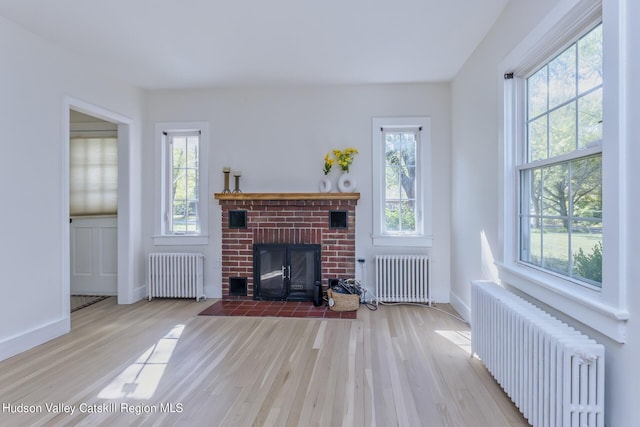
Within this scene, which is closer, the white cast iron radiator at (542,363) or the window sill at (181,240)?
the white cast iron radiator at (542,363)

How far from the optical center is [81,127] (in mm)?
4551

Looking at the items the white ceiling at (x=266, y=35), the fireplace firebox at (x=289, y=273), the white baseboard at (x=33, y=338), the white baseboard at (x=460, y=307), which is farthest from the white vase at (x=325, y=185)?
the white baseboard at (x=33, y=338)

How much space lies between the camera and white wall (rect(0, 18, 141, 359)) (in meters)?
2.78

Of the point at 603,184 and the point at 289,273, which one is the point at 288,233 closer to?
the point at 289,273

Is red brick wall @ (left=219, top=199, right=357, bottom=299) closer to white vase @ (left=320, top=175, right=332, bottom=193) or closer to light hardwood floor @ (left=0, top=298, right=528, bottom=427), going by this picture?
white vase @ (left=320, top=175, right=332, bottom=193)

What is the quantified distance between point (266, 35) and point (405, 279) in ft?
9.96

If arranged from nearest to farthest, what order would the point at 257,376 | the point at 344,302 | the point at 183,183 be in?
the point at 257,376 → the point at 344,302 → the point at 183,183

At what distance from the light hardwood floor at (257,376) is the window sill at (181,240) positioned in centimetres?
119

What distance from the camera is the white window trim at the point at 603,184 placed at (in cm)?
148

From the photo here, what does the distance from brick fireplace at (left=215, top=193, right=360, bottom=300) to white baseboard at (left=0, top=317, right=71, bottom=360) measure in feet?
5.52

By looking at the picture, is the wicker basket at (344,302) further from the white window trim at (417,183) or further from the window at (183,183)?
the window at (183,183)

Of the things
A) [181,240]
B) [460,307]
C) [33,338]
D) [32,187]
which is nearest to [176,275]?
[181,240]

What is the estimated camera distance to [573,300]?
5.74ft

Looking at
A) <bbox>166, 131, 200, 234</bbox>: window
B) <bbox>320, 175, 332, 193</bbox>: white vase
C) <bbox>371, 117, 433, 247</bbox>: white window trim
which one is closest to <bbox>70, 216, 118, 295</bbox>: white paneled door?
<bbox>166, 131, 200, 234</bbox>: window
